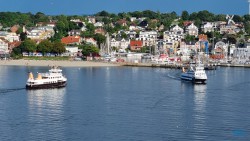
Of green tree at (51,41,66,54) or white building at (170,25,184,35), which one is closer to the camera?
green tree at (51,41,66,54)

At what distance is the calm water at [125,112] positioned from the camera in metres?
10.7

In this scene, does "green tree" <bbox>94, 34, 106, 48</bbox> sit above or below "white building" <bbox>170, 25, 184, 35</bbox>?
below

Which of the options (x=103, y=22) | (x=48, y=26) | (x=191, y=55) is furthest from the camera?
(x=103, y=22)

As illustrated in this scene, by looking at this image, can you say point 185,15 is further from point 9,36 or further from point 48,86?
point 48,86

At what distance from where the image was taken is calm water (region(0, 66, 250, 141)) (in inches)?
421

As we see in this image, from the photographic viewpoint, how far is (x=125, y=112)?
1288 cm

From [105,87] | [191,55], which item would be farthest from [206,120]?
[191,55]

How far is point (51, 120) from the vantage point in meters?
11.8

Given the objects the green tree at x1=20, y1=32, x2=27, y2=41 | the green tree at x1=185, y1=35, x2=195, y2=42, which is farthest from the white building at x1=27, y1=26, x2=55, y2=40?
the green tree at x1=185, y1=35, x2=195, y2=42

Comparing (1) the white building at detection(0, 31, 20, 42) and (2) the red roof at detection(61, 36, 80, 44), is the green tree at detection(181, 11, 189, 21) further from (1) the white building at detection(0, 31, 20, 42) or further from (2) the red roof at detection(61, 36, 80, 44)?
(1) the white building at detection(0, 31, 20, 42)

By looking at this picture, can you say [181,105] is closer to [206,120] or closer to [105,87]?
[206,120]

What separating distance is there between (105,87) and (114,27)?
83.3ft

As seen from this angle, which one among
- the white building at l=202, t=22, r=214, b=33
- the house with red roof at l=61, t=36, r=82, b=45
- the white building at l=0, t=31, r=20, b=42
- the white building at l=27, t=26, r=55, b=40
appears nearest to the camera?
the house with red roof at l=61, t=36, r=82, b=45

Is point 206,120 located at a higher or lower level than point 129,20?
lower
